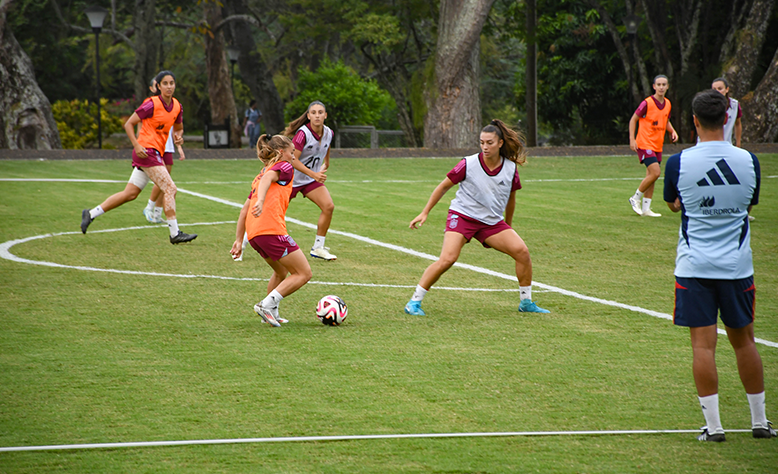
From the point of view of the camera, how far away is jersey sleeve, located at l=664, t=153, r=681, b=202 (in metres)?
4.59

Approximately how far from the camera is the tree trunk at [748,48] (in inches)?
1148

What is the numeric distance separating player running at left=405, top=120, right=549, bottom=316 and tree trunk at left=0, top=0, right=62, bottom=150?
24214 mm

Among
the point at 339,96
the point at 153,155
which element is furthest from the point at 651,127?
the point at 339,96

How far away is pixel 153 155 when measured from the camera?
11.8 meters

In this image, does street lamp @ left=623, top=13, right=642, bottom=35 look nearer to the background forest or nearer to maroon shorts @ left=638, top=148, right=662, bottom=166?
the background forest

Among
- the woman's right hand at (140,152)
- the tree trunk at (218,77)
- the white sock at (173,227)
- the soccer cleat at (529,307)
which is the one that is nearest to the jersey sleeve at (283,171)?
the soccer cleat at (529,307)

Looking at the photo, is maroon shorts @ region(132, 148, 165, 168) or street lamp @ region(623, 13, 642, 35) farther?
street lamp @ region(623, 13, 642, 35)

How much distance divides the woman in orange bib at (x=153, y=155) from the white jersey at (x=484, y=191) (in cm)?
504

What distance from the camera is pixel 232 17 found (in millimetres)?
36594

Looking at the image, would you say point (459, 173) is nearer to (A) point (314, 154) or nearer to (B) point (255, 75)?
(A) point (314, 154)

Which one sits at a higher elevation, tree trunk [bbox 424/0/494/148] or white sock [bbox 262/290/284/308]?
tree trunk [bbox 424/0/494/148]

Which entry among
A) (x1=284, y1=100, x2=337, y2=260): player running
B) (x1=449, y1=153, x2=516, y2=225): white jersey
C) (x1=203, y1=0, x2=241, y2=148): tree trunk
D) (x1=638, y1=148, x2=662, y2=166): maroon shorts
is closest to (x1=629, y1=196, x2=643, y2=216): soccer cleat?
(x1=638, y1=148, x2=662, y2=166): maroon shorts

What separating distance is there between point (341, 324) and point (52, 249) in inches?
208

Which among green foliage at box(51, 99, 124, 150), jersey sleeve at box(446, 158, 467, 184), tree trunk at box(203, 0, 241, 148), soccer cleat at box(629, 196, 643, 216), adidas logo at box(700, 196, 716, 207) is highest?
tree trunk at box(203, 0, 241, 148)
